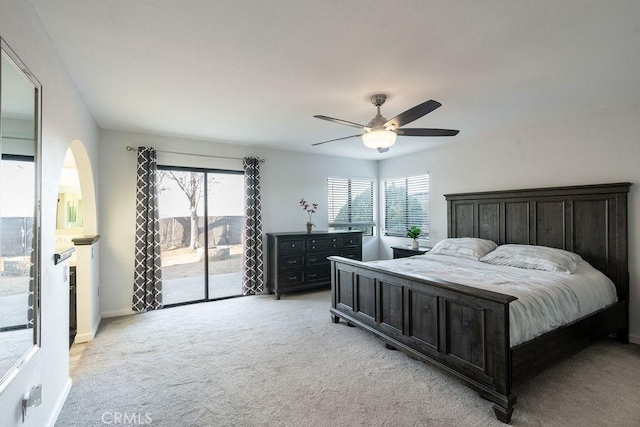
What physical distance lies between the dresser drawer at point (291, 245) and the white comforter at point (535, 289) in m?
1.89

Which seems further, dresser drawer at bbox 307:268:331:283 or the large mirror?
dresser drawer at bbox 307:268:331:283

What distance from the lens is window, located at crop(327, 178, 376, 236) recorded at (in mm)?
6055

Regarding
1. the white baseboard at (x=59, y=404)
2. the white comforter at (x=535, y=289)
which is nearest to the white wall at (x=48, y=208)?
the white baseboard at (x=59, y=404)

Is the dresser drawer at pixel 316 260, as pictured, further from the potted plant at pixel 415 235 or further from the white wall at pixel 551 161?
the white wall at pixel 551 161

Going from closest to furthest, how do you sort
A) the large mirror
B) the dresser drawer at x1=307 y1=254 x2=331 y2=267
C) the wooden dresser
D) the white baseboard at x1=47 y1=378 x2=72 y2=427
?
the large mirror → the white baseboard at x1=47 y1=378 x2=72 y2=427 → the wooden dresser → the dresser drawer at x1=307 y1=254 x2=331 y2=267

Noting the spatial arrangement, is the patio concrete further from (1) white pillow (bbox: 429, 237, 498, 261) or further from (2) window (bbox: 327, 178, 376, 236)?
(1) white pillow (bbox: 429, 237, 498, 261)

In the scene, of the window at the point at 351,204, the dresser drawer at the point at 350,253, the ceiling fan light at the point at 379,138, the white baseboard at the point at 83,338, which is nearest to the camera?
the ceiling fan light at the point at 379,138

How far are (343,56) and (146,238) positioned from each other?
3654 millimetres

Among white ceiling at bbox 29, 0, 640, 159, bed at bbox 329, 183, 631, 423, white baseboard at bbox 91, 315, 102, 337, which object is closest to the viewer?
white ceiling at bbox 29, 0, 640, 159

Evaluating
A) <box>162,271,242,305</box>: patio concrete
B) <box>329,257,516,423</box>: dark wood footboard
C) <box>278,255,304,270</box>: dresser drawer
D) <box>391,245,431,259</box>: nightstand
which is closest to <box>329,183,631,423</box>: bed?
<box>329,257,516,423</box>: dark wood footboard

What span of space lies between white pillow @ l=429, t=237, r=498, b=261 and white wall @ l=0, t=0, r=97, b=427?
4.24 m

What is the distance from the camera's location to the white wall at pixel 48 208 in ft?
4.69

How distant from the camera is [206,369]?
2658mm

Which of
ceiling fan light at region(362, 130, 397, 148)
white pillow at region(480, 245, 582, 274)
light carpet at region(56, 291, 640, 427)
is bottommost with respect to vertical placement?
light carpet at region(56, 291, 640, 427)
